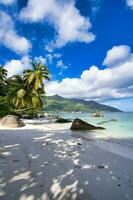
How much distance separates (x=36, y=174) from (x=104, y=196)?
5.85ft

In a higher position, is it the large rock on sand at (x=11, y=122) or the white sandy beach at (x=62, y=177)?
the large rock on sand at (x=11, y=122)

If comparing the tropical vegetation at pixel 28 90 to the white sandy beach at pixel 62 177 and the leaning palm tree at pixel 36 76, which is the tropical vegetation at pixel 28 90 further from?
the white sandy beach at pixel 62 177

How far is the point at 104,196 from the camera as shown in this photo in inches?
155

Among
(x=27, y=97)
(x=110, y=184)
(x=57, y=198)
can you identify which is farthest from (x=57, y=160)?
(x=27, y=97)

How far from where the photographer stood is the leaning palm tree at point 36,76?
35938 millimetres

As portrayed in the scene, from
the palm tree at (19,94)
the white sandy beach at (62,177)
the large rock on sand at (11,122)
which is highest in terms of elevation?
the palm tree at (19,94)

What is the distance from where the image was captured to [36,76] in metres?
36.0

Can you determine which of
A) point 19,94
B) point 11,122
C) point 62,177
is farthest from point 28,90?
point 62,177

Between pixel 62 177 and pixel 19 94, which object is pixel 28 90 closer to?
pixel 19 94

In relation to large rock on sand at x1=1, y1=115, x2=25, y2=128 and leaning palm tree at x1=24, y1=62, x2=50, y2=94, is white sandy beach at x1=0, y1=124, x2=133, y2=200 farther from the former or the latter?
leaning palm tree at x1=24, y1=62, x2=50, y2=94

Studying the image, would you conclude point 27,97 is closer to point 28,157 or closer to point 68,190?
point 28,157

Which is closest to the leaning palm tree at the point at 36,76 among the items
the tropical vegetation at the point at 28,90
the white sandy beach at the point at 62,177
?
the tropical vegetation at the point at 28,90

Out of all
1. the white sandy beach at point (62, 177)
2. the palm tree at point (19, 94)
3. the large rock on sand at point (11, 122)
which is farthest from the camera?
the palm tree at point (19, 94)

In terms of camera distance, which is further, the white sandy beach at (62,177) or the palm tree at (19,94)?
the palm tree at (19,94)
